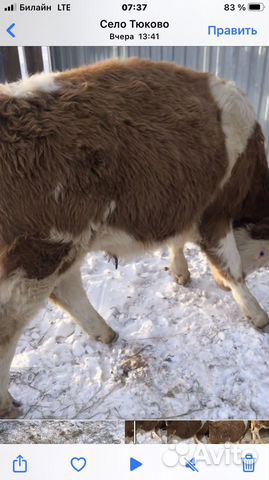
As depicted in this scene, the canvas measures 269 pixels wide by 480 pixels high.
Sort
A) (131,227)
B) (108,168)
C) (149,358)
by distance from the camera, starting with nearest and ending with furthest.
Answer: (108,168) < (131,227) < (149,358)

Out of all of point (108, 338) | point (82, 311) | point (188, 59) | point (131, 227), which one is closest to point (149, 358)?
point (108, 338)

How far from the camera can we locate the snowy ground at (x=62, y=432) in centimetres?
147

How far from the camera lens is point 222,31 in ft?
4.66

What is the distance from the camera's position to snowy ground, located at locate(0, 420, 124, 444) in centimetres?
147

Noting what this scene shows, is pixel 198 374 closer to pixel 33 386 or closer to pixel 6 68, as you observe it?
pixel 33 386

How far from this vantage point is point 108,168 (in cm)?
163

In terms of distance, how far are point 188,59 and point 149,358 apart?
4.61 feet

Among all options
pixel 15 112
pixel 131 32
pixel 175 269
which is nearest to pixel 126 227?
pixel 15 112

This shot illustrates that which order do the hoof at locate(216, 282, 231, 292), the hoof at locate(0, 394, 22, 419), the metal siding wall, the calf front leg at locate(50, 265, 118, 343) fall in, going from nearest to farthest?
1. the metal siding wall
2. the hoof at locate(0, 394, 22, 419)
3. the calf front leg at locate(50, 265, 118, 343)
4. the hoof at locate(216, 282, 231, 292)

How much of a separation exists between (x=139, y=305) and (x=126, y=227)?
799mm

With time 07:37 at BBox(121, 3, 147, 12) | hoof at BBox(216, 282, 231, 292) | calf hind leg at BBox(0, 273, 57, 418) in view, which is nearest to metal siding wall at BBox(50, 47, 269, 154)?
time 07:37 at BBox(121, 3, 147, 12)
